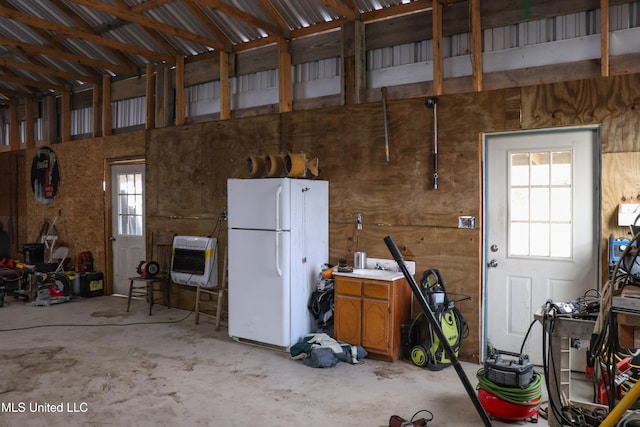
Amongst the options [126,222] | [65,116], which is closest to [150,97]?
[126,222]

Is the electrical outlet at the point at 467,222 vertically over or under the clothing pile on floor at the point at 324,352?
over

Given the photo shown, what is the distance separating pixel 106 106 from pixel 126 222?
73.8 inches

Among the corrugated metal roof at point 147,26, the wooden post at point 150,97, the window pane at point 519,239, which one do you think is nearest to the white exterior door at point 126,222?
the wooden post at point 150,97

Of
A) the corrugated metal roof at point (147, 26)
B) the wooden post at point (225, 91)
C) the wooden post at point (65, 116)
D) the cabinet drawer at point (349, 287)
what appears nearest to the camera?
the cabinet drawer at point (349, 287)

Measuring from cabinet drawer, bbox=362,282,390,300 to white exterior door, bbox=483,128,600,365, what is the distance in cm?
93

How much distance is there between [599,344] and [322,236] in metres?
3.40

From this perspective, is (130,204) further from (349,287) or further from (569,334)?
(569,334)

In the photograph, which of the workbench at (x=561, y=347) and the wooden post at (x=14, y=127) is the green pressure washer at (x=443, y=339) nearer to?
the workbench at (x=561, y=347)

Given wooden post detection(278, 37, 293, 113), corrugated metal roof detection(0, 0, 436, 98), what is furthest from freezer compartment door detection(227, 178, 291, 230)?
corrugated metal roof detection(0, 0, 436, 98)

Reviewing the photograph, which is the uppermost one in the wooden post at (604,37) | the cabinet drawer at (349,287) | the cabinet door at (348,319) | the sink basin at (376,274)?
the wooden post at (604,37)

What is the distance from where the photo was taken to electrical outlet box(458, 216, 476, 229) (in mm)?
4430

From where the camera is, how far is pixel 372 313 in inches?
177

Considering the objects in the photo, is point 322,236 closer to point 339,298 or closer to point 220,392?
point 339,298

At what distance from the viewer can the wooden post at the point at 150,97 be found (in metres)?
7.07
